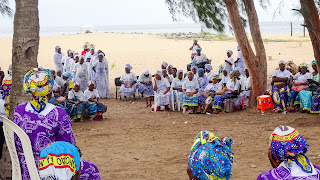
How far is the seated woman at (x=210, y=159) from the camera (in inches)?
137

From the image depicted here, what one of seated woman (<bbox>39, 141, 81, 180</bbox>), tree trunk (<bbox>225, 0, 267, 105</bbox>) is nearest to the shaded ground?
tree trunk (<bbox>225, 0, 267, 105</bbox>)

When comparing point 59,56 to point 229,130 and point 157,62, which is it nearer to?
point 157,62

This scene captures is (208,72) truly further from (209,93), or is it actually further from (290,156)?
(290,156)

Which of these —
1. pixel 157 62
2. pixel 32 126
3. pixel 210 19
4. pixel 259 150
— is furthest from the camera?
pixel 157 62

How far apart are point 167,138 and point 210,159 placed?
24.1 feet

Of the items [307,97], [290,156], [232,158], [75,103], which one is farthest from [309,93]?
[232,158]

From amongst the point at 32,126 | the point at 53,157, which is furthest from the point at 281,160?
the point at 32,126

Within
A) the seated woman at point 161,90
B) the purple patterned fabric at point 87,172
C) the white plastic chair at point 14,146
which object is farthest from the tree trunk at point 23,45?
the seated woman at point 161,90

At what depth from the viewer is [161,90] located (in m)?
15.2

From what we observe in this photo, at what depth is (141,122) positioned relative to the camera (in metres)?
13.2

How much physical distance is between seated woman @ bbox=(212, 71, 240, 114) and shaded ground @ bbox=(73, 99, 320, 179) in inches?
14.5

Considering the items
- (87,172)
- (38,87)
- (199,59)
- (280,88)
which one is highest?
(199,59)

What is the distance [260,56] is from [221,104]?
1890 mm

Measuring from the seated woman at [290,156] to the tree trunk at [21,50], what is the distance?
3.38 metres
